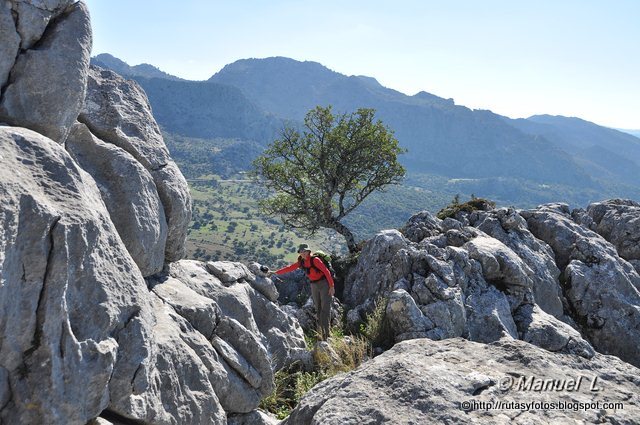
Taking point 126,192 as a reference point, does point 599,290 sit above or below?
below

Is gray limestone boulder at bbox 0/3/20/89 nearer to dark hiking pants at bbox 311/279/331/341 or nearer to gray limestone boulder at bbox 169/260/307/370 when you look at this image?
gray limestone boulder at bbox 169/260/307/370

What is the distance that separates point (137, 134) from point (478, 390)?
10019mm

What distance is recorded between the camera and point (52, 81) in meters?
8.69

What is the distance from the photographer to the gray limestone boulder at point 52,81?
8266 mm

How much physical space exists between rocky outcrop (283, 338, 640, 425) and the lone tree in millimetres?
26877

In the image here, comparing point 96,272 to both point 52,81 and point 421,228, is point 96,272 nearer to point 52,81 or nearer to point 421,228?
point 52,81

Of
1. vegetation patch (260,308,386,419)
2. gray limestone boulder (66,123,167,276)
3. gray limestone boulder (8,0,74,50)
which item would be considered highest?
gray limestone boulder (8,0,74,50)

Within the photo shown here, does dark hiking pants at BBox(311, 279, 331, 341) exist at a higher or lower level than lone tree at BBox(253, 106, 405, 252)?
lower

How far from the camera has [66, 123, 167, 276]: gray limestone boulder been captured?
1009 cm

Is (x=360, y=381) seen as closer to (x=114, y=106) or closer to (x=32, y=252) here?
(x=32, y=252)

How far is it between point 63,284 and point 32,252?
644 mm


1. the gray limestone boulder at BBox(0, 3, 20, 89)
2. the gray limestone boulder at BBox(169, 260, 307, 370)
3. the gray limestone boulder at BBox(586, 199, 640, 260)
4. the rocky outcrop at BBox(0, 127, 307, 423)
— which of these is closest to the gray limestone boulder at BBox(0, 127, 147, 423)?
the rocky outcrop at BBox(0, 127, 307, 423)

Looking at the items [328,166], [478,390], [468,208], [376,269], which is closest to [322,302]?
[376,269]

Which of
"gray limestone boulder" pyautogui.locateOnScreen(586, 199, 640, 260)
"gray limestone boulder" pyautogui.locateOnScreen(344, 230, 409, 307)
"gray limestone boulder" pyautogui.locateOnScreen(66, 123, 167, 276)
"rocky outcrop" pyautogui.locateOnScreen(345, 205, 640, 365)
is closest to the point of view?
"gray limestone boulder" pyautogui.locateOnScreen(66, 123, 167, 276)
